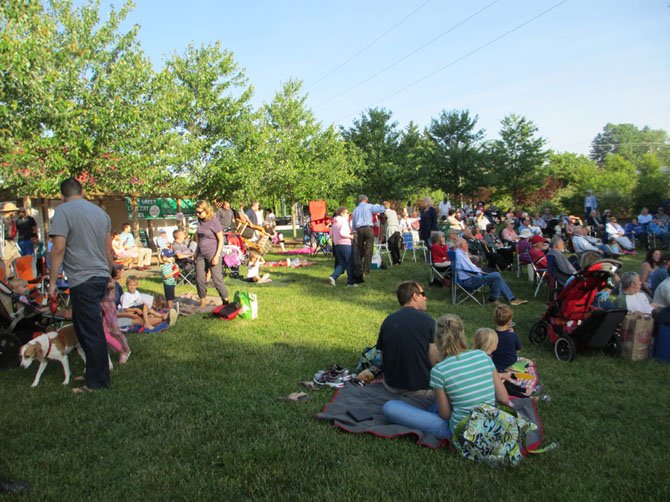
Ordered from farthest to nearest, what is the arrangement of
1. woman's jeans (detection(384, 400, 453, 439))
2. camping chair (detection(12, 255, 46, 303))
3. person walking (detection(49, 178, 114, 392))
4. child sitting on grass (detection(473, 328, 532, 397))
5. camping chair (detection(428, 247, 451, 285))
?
1. camping chair (detection(428, 247, 451, 285))
2. camping chair (detection(12, 255, 46, 303))
3. person walking (detection(49, 178, 114, 392))
4. child sitting on grass (detection(473, 328, 532, 397))
5. woman's jeans (detection(384, 400, 453, 439))

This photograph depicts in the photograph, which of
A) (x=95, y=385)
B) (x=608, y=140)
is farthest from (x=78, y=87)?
(x=608, y=140)

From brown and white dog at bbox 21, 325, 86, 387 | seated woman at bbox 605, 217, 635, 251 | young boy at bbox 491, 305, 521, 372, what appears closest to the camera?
young boy at bbox 491, 305, 521, 372

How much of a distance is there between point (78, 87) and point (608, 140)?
142455 mm

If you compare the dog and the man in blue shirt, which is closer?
the dog

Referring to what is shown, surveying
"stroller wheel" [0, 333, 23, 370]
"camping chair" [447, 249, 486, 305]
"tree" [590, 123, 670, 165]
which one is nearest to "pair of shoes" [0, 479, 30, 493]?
"stroller wheel" [0, 333, 23, 370]

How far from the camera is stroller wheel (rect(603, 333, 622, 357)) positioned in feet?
19.1

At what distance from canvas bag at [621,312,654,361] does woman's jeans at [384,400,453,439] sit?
2989mm

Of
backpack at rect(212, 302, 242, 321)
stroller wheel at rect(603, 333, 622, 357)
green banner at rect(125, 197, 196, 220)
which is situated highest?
green banner at rect(125, 197, 196, 220)

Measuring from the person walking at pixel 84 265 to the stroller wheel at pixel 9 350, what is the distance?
143 cm

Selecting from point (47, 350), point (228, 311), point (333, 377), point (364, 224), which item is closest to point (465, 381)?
point (333, 377)

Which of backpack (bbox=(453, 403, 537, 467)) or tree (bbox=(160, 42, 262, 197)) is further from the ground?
tree (bbox=(160, 42, 262, 197))

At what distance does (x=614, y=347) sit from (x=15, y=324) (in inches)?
269

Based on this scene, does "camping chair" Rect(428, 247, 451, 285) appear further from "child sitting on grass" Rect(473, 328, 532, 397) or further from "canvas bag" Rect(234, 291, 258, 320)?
"child sitting on grass" Rect(473, 328, 532, 397)

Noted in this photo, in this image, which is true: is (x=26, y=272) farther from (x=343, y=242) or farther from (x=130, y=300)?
(x=343, y=242)
